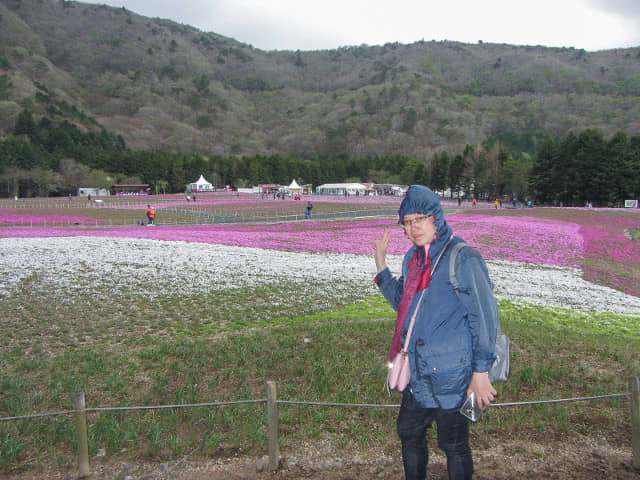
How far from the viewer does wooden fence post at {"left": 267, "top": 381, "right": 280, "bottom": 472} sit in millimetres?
4754

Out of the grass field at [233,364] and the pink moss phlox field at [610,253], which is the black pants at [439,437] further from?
the pink moss phlox field at [610,253]

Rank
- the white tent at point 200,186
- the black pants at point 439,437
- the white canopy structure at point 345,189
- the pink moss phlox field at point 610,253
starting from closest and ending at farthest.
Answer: the black pants at point 439,437 → the pink moss phlox field at point 610,253 → the white canopy structure at point 345,189 → the white tent at point 200,186

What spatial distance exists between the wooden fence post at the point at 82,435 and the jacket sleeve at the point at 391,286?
137 inches

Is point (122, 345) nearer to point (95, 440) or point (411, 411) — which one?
point (95, 440)

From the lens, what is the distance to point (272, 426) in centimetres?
486

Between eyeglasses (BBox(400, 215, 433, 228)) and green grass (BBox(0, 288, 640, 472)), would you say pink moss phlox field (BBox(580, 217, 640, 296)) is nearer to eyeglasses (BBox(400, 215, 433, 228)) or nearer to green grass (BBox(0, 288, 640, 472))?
green grass (BBox(0, 288, 640, 472))

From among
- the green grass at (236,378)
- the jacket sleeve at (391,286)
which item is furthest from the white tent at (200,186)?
the jacket sleeve at (391,286)

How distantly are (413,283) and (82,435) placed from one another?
161 inches

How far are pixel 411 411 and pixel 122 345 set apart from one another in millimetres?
7261

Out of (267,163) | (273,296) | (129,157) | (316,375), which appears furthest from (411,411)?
(267,163)

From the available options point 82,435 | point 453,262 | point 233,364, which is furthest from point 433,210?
point 233,364

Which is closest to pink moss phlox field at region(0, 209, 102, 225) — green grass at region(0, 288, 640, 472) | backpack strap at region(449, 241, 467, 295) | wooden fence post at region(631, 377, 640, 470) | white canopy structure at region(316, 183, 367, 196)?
green grass at region(0, 288, 640, 472)

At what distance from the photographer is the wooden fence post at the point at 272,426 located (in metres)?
4.75

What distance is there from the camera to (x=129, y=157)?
129250mm
